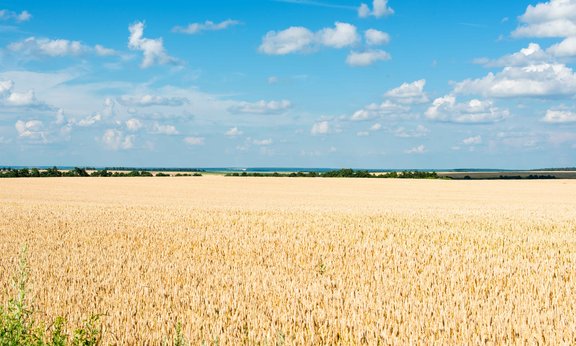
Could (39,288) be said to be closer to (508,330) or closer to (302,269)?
(302,269)

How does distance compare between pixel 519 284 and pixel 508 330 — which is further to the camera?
pixel 519 284

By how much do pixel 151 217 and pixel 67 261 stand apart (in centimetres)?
1012

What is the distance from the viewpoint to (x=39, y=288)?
9.22m

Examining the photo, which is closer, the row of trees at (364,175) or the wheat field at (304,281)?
the wheat field at (304,281)

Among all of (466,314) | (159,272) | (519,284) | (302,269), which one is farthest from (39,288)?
(519,284)

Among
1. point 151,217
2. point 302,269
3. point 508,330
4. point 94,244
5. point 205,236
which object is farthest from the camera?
point 151,217

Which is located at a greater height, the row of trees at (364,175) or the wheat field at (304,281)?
the row of trees at (364,175)

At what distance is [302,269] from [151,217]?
1191 cm

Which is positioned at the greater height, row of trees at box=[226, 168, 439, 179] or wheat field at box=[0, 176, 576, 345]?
row of trees at box=[226, 168, 439, 179]

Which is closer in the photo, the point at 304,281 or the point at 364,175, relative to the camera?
the point at 304,281

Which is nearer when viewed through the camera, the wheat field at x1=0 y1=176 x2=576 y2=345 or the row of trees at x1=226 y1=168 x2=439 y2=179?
the wheat field at x1=0 y1=176 x2=576 y2=345

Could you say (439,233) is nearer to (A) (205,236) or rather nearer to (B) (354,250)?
(B) (354,250)

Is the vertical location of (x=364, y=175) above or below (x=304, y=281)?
above

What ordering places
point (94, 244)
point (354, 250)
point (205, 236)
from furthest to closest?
point (205, 236) < point (94, 244) < point (354, 250)
